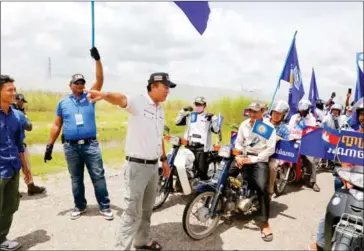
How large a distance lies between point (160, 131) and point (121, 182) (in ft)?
13.3

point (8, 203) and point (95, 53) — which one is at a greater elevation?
point (95, 53)

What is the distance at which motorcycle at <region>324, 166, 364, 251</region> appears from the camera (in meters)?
3.19

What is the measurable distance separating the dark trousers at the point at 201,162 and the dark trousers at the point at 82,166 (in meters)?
1.93

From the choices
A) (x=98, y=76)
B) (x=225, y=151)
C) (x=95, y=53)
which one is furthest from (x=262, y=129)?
(x=95, y=53)

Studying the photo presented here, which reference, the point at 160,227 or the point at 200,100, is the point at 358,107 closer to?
the point at 160,227

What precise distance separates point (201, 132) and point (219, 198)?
206 cm

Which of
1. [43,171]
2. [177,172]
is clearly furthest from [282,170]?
[43,171]

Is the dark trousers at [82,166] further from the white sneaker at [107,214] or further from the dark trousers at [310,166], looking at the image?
the dark trousers at [310,166]

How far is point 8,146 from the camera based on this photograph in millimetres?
3855

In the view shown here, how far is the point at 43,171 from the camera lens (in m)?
8.23

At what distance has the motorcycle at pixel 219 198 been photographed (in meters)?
4.43

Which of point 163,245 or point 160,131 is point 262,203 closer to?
point 163,245

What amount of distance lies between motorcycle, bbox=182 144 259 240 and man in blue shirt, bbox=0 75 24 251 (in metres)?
2.14

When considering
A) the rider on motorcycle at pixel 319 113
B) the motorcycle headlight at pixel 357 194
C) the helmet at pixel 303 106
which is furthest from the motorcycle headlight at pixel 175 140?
the rider on motorcycle at pixel 319 113
